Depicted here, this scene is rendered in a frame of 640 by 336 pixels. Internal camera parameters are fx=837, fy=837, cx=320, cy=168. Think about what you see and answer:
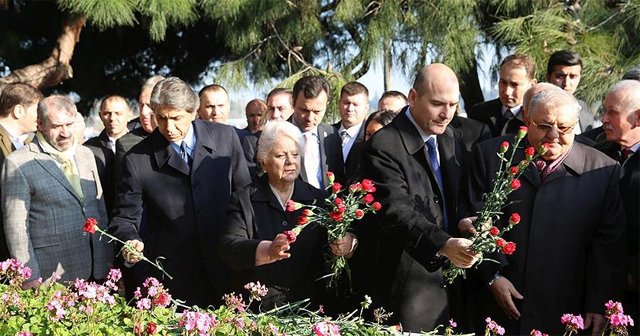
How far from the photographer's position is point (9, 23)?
26.6 feet

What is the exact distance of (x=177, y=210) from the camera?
392 centimetres

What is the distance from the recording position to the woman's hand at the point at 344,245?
10.5ft

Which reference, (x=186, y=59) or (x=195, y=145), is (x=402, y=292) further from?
(x=186, y=59)

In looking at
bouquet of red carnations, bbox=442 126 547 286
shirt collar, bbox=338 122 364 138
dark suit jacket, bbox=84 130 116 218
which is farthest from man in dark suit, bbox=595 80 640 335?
dark suit jacket, bbox=84 130 116 218

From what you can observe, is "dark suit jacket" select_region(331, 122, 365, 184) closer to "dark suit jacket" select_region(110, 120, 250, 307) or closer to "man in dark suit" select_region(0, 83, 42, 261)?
"dark suit jacket" select_region(110, 120, 250, 307)

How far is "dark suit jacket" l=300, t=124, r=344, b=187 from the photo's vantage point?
491 centimetres

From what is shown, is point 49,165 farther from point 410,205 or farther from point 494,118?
point 494,118

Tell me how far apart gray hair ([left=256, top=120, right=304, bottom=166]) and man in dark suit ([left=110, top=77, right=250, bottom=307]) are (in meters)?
0.52

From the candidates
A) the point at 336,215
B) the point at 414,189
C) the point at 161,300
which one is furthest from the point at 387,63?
the point at 161,300

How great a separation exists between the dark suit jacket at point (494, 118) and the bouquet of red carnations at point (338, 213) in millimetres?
1733

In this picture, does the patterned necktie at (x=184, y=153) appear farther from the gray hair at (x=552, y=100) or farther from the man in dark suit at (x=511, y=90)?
the man in dark suit at (x=511, y=90)

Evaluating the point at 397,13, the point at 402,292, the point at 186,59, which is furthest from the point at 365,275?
the point at 186,59

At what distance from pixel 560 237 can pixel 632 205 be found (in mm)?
391

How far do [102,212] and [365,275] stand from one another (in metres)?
1.63
